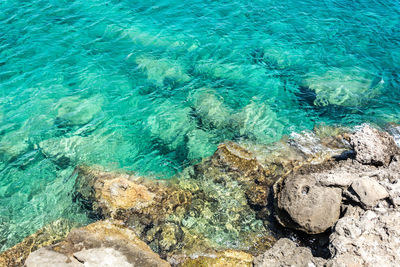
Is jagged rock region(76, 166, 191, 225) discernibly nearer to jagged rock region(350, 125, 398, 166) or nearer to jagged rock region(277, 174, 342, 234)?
jagged rock region(277, 174, 342, 234)

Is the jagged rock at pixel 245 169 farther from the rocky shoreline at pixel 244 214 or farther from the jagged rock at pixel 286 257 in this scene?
the jagged rock at pixel 286 257

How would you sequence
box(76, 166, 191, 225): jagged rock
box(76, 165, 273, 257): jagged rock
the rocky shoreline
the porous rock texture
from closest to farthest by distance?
the porous rock texture → the rocky shoreline → box(76, 165, 273, 257): jagged rock → box(76, 166, 191, 225): jagged rock

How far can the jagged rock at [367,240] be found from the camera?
6551mm

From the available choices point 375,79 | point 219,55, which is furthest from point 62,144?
point 375,79

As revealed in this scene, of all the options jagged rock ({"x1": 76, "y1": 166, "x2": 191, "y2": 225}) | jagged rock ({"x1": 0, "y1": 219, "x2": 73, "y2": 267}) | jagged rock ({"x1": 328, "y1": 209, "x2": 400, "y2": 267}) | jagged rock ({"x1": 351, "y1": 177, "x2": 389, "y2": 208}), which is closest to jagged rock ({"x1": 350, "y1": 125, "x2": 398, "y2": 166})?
jagged rock ({"x1": 351, "y1": 177, "x2": 389, "y2": 208})

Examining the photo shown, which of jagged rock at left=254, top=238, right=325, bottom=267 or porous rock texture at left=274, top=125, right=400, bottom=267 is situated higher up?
porous rock texture at left=274, top=125, right=400, bottom=267

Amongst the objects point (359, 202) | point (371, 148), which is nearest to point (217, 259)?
point (359, 202)

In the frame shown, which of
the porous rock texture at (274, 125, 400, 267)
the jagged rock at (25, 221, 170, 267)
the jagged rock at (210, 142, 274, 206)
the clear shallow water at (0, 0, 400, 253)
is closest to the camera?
the porous rock texture at (274, 125, 400, 267)

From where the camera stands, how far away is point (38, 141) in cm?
1152

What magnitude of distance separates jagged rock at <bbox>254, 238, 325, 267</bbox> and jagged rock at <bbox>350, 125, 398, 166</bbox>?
369 cm

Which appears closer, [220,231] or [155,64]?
[220,231]

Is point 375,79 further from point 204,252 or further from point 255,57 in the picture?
point 204,252

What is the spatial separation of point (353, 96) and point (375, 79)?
6.23ft

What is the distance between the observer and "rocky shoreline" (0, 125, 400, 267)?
23.5 feet
